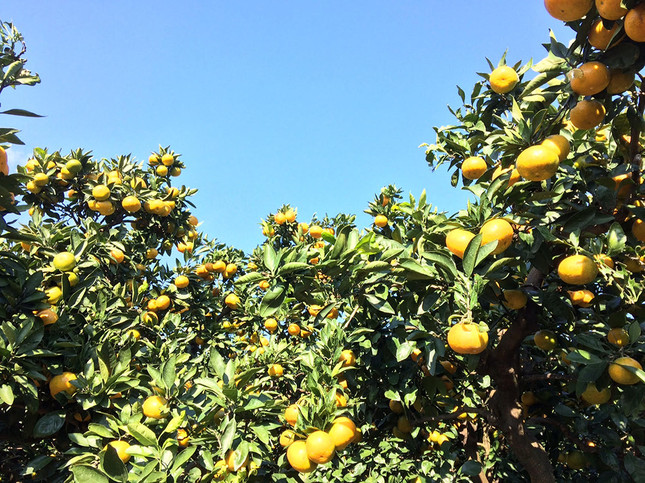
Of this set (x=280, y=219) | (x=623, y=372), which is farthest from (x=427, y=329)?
(x=280, y=219)

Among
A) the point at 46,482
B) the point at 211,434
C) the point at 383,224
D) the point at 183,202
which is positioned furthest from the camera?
the point at 183,202

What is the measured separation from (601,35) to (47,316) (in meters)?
2.96

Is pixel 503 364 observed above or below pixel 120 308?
below

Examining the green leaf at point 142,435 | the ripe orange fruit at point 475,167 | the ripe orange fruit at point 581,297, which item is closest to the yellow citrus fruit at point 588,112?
the ripe orange fruit at point 475,167

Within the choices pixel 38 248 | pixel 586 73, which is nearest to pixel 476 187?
pixel 586 73

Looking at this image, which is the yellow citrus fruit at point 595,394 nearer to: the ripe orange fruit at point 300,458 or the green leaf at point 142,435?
the ripe orange fruit at point 300,458

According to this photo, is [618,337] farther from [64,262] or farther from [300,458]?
[64,262]

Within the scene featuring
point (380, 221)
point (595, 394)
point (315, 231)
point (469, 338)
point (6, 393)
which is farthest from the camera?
point (315, 231)

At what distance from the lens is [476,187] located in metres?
2.23

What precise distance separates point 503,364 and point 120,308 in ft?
9.88

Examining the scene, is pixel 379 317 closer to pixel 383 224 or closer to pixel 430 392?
pixel 430 392

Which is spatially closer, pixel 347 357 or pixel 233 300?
pixel 347 357

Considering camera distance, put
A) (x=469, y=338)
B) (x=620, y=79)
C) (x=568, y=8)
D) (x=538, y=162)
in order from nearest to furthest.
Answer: (x=568, y=8) → (x=620, y=79) → (x=538, y=162) → (x=469, y=338)

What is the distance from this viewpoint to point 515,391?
8.32 feet
